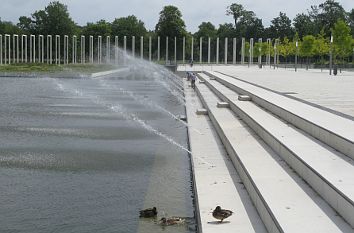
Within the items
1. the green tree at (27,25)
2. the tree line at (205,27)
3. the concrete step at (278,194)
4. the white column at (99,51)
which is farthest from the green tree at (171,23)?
the concrete step at (278,194)

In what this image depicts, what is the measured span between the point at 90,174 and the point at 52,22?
102 meters

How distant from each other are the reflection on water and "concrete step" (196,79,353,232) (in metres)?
0.92

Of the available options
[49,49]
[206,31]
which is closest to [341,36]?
[49,49]

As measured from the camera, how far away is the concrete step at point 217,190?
20.0 feet

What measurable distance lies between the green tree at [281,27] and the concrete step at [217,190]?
10557 cm

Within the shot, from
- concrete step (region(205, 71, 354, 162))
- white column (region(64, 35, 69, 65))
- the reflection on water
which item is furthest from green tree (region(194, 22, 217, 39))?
concrete step (region(205, 71, 354, 162))

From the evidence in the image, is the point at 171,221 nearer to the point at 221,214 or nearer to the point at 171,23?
the point at 221,214

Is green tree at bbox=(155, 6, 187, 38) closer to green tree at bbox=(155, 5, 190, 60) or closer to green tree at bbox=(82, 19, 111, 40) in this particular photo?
green tree at bbox=(155, 5, 190, 60)

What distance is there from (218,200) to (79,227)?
1.75 m

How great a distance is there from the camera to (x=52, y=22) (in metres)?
107

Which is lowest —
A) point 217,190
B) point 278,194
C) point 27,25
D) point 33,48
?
point 217,190

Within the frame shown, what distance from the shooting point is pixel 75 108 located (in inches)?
870

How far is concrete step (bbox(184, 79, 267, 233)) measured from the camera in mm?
6102

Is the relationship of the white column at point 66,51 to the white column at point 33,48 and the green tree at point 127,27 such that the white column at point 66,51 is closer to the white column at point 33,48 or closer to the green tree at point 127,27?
the white column at point 33,48
